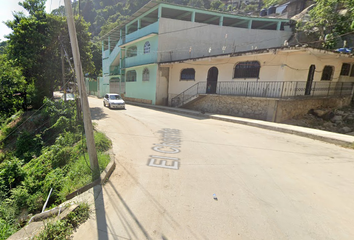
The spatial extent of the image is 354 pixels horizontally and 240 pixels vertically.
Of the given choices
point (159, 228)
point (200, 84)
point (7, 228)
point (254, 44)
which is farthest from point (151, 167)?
point (254, 44)

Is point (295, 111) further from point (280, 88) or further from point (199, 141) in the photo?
point (199, 141)

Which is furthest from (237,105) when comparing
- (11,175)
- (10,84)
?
(10,84)

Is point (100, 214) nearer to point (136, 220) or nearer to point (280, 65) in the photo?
point (136, 220)

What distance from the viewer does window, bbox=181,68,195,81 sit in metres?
18.7

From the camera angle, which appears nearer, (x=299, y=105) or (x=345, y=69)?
(x=299, y=105)

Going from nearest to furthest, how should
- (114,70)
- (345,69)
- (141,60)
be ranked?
1. (345,69)
2. (141,60)
3. (114,70)

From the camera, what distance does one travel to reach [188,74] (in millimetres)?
19109

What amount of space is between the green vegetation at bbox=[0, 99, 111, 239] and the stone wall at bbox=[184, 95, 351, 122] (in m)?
10.7

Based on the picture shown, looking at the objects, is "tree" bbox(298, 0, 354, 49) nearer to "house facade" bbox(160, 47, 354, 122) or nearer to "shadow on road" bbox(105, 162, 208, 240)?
"house facade" bbox(160, 47, 354, 122)

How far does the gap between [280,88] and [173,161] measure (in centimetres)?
1068

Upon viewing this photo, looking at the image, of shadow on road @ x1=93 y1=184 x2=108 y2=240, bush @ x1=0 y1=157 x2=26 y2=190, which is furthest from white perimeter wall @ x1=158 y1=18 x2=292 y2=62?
shadow on road @ x1=93 y1=184 x2=108 y2=240

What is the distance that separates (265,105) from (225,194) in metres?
10.4

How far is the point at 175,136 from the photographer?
846 centimetres

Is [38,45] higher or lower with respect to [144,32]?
lower
